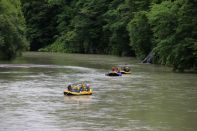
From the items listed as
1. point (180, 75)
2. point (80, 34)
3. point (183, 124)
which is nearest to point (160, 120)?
point (183, 124)

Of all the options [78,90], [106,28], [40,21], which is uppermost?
[40,21]

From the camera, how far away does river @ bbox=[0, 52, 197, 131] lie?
2969 cm

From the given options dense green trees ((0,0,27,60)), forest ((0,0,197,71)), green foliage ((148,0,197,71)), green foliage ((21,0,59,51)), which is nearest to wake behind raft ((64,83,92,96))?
green foliage ((148,0,197,71))

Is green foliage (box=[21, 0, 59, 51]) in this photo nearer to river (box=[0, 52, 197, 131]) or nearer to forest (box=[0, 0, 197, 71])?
forest (box=[0, 0, 197, 71])

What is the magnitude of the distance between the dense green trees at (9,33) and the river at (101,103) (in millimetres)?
22338

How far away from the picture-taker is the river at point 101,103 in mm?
29688

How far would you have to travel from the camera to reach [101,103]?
1485 inches

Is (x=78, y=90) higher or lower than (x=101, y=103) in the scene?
higher

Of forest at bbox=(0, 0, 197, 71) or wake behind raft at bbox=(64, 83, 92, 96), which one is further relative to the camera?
forest at bbox=(0, 0, 197, 71)

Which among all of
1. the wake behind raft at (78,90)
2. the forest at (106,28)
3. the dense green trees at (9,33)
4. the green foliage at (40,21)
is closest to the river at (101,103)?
the wake behind raft at (78,90)

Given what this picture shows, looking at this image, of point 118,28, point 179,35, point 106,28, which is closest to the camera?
point 179,35

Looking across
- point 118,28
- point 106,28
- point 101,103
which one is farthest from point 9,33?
point 101,103

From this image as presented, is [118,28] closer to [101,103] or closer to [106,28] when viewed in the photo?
[106,28]

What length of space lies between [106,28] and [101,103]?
76493 mm
